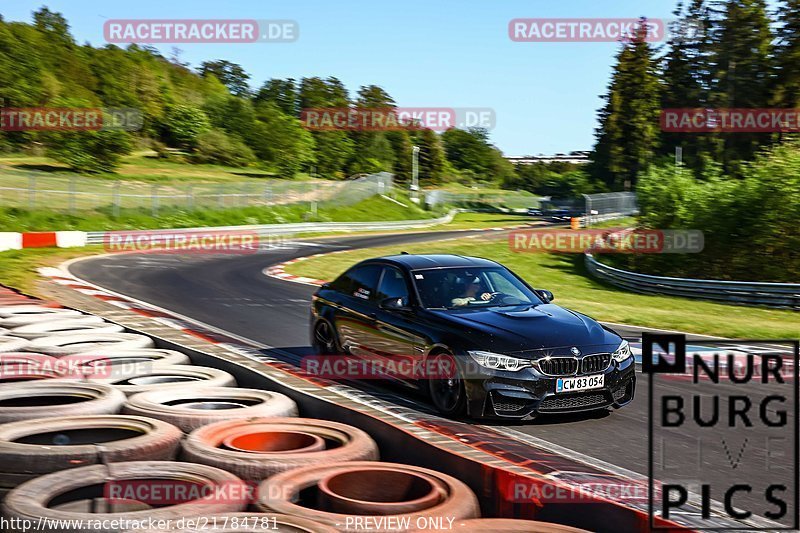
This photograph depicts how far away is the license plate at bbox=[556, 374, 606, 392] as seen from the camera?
7898mm

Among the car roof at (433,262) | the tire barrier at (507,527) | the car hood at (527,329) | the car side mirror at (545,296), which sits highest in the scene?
the car roof at (433,262)

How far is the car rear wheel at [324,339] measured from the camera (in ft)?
34.4

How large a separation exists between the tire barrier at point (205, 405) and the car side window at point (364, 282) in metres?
2.80

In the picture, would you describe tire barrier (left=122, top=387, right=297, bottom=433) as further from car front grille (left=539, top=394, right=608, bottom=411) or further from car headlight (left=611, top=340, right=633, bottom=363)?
car headlight (left=611, top=340, right=633, bottom=363)

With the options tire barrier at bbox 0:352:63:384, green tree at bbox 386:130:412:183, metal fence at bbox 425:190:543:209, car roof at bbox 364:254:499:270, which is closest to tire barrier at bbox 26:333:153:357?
tire barrier at bbox 0:352:63:384

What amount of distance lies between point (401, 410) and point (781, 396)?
4948 millimetres

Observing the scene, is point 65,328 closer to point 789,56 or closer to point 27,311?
point 27,311

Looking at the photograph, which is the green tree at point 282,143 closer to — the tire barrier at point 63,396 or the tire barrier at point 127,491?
the tire barrier at point 63,396

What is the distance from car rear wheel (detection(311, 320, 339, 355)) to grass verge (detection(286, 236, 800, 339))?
866 centimetres

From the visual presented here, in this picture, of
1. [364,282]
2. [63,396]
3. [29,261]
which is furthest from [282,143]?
[63,396]

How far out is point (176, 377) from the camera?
805cm

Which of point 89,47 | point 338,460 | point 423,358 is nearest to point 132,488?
point 338,460

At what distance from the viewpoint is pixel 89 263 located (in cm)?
2622

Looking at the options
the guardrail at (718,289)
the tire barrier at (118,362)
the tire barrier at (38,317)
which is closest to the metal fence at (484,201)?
the guardrail at (718,289)
